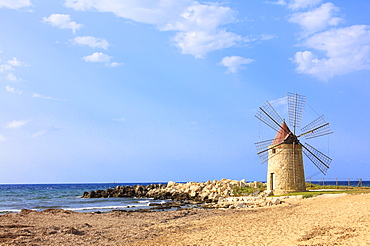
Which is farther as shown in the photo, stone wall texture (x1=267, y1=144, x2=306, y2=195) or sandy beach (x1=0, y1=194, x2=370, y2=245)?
stone wall texture (x1=267, y1=144, x2=306, y2=195)

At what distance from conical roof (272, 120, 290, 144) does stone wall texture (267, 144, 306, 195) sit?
73 cm

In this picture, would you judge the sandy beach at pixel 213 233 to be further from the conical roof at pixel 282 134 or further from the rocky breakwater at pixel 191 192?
the rocky breakwater at pixel 191 192

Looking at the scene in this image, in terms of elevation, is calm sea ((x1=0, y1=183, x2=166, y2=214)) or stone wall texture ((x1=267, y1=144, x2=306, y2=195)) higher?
stone wall texture ((x1=267, y1=144, x2=306, y2=195))

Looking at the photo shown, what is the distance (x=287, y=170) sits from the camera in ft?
85.4

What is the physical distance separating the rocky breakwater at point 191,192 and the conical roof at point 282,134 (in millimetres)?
6694

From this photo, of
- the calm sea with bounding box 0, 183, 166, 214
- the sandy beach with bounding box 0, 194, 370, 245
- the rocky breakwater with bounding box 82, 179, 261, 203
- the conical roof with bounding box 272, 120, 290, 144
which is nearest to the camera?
the sandy beach with bounding box 0, 194, 370, 245

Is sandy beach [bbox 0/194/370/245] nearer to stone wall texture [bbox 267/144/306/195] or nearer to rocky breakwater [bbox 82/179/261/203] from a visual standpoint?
stone wall texture [bbox 267/144/306/195]

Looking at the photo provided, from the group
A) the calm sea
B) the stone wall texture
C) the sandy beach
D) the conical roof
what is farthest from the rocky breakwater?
the sandy beach

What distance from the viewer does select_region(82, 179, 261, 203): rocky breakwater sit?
32447 millimetres

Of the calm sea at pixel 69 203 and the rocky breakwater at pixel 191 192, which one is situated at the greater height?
the rocky breakwater at pixel 191 192

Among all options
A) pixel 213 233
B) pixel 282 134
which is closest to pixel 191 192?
pixel 282 134

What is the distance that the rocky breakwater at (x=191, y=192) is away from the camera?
32.4m

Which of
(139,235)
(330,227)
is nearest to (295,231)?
(330,227)

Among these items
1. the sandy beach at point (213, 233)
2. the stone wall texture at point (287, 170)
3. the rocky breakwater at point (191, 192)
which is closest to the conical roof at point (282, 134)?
the stone wall texture at point (287, 170)
